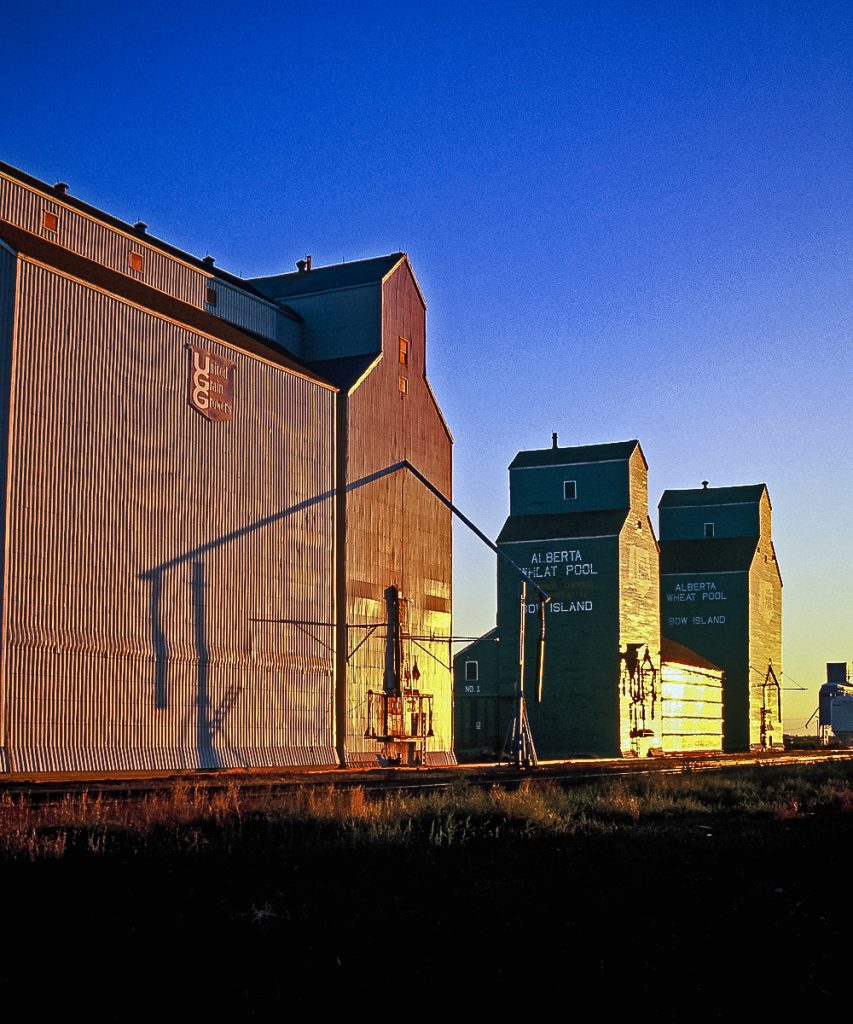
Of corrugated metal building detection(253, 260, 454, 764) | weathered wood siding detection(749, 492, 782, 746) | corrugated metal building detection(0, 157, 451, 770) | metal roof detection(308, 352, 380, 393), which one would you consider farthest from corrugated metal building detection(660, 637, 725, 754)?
metal roof detection(308, 352, 380, 393)

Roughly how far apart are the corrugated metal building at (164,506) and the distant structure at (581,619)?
13.7 meters

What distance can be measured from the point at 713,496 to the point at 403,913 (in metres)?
72.4

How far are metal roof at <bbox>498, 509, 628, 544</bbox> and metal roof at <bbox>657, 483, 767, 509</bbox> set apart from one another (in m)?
21.9

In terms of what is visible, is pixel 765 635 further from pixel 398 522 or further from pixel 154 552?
pixel 154 552

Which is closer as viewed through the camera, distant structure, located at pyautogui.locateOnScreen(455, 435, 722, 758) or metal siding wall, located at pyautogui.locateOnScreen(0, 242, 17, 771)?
metal siding wall, located at pyautogui.locateOnScreen(0, 242, 17, 771)

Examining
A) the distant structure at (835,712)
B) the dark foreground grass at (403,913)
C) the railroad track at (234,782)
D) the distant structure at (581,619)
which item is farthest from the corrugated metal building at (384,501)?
the distant structure at (835,712)

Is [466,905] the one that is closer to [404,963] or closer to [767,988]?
[404,963]

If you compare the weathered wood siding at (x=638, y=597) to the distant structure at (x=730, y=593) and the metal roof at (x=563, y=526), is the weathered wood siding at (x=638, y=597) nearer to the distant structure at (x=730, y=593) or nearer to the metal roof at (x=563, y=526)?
the metal roof at (x=563, y=526)

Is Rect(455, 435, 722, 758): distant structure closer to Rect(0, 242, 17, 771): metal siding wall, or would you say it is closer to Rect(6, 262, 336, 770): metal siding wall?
Rect(6, 262, 336, 770): metal siding wall

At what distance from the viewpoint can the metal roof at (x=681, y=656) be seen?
64188 mm

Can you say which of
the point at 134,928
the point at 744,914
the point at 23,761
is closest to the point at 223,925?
the point at 134,928

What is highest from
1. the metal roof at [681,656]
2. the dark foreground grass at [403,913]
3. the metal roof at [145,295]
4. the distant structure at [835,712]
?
the metal roof at [145,295]

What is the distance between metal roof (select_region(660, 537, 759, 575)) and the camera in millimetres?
75438

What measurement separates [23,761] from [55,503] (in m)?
5.88
